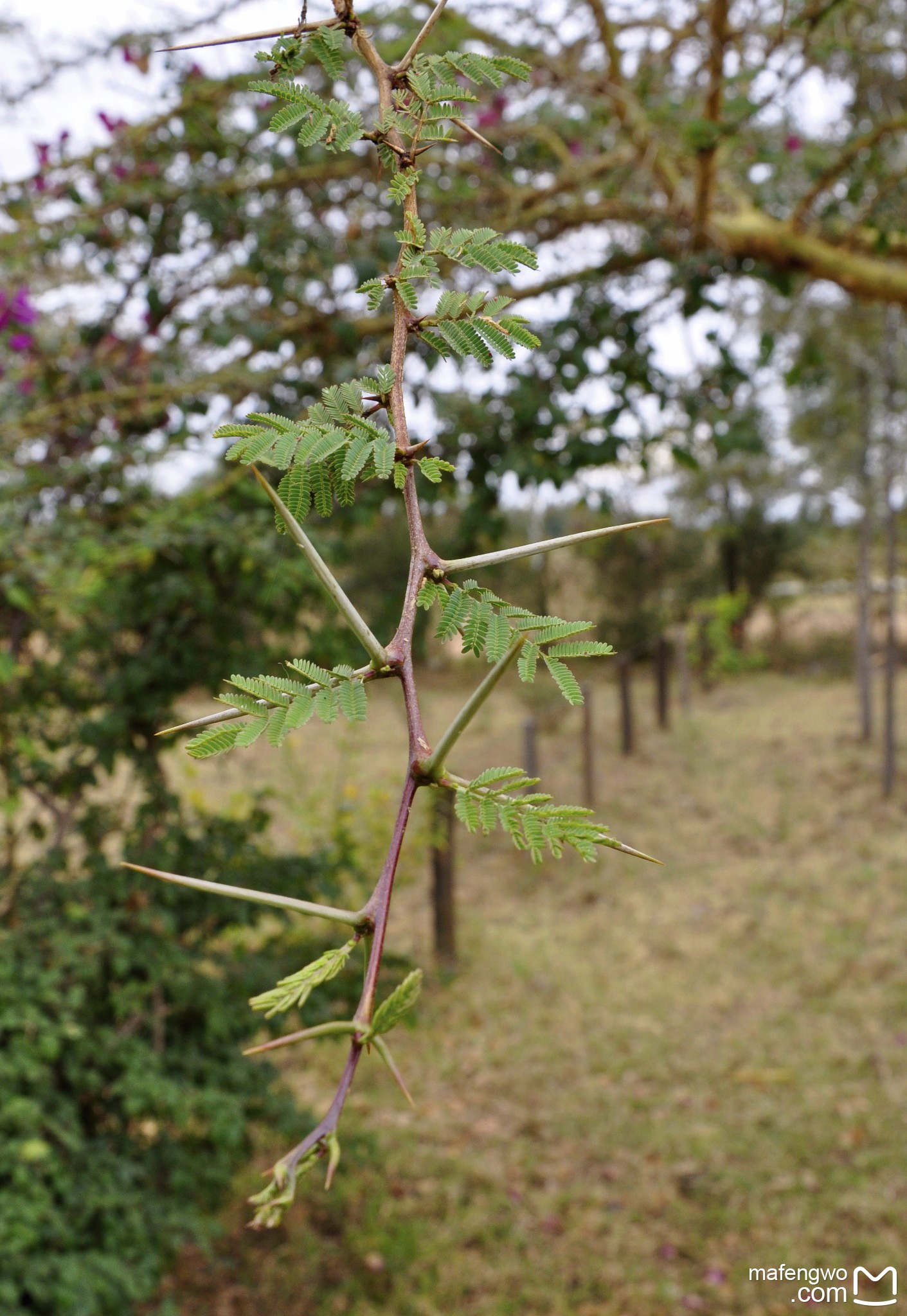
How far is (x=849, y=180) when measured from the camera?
304 cm

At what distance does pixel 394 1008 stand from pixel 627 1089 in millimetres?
3989

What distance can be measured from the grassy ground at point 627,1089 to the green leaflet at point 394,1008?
9.33 ft

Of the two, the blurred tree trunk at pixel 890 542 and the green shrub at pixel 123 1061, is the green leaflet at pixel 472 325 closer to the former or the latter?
the green shrub at pixel 123 1061

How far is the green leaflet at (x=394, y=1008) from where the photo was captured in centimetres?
34

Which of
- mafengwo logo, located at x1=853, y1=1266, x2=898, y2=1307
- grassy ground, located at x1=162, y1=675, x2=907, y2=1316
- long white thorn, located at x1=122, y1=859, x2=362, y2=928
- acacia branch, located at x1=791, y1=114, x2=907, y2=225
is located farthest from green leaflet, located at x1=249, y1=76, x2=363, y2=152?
mafengwo logo, located at x1=853, y1=1266, x2=898, y2=1307

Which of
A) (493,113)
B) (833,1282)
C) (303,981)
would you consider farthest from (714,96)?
(833,1282)

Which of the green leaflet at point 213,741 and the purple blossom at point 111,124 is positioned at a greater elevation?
the purple blossom at point 111,124

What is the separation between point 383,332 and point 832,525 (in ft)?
33.4

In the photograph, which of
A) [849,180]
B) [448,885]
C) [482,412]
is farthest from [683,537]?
[482,412]

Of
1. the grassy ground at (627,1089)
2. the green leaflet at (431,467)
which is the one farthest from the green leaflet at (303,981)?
the grassy ground at (627,1089)

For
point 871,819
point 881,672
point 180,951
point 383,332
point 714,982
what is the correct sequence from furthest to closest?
point 881,672, point 871,819, point 714,982, point 383,332, point 180,951

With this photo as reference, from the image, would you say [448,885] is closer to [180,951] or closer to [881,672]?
[180,951]

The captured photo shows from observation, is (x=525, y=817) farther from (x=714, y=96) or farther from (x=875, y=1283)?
(x=875, y=1283)

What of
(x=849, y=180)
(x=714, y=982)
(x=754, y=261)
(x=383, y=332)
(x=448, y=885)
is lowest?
(x=714, y=982)
